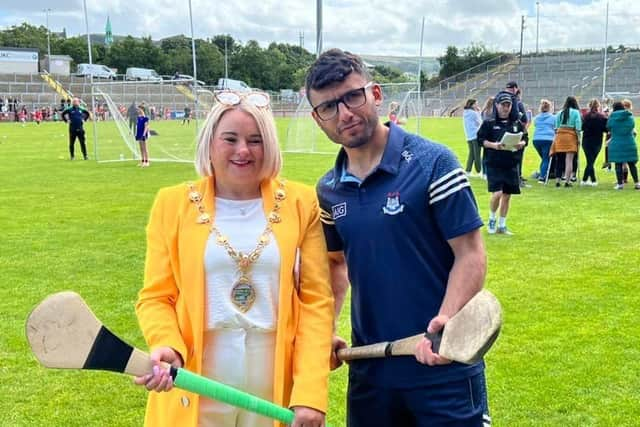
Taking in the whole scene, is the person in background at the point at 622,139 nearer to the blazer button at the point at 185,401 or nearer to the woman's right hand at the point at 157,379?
the blazer button at the point at 185,401

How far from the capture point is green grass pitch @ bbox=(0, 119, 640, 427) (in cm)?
472

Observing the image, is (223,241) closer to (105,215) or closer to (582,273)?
(582,273)

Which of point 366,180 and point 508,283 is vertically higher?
point 366,180

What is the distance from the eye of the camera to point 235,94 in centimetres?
254

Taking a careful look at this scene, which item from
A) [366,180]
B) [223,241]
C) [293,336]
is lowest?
[293,336]

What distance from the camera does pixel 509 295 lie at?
720 cm

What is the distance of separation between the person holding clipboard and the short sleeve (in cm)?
795

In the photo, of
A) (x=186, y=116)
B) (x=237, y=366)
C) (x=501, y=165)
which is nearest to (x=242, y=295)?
(x=237, y=366)

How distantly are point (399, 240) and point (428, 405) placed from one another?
598mm

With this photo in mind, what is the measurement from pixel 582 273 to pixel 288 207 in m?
6.42

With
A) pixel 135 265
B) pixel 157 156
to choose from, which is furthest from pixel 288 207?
pixel 157 156

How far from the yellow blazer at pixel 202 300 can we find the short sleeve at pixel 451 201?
1.51ft

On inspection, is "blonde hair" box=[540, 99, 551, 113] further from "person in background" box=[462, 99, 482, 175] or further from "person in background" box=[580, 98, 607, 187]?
"person in background" box=[462, 99, 482, 175]

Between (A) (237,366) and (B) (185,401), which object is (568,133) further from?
(B) (185,401)
